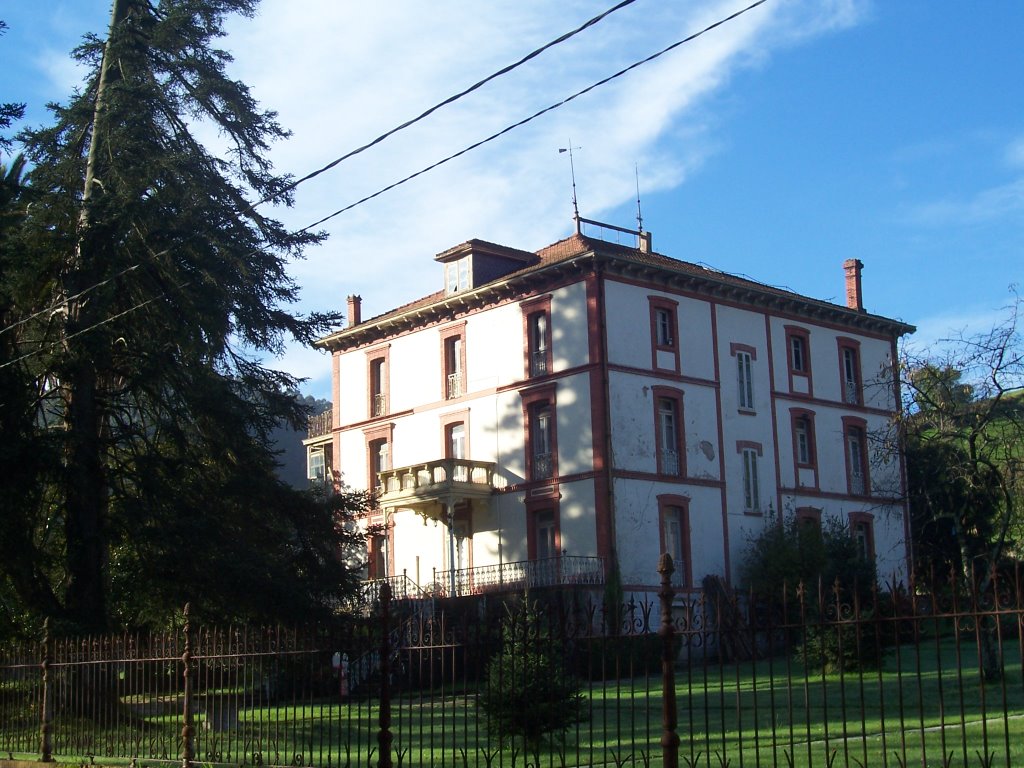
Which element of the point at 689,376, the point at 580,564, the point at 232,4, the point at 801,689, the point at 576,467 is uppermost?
the point at 232,4

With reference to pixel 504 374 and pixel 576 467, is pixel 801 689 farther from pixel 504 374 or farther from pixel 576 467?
pixel 504 374

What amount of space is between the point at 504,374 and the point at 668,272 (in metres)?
6.33

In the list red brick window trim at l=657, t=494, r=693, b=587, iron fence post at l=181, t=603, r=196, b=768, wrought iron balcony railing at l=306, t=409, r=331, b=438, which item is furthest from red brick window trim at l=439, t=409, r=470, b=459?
iron fence post at l=181, t=603, r=196, b=768

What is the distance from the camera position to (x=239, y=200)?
26391 millimetres

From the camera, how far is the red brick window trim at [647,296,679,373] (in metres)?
39.9

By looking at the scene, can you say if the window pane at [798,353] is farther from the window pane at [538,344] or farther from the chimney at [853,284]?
the window pane at [538,344]

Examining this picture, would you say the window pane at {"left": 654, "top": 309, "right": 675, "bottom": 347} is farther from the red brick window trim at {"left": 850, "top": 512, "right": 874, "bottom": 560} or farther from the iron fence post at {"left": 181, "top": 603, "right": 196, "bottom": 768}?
the iron fence post at {"left": 181, "top": 603, "right": 196, "bottom": 768}

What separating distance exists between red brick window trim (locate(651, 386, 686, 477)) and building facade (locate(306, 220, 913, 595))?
68mm

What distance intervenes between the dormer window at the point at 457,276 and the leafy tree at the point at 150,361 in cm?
1591

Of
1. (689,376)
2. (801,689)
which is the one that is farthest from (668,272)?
(801,689)

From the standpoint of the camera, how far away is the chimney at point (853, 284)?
4734cm

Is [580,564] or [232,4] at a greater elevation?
[232,4]

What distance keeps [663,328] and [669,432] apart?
340 centimetres

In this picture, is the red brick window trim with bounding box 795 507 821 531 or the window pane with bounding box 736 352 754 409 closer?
the window pane with bounding box 736 352 754 409
